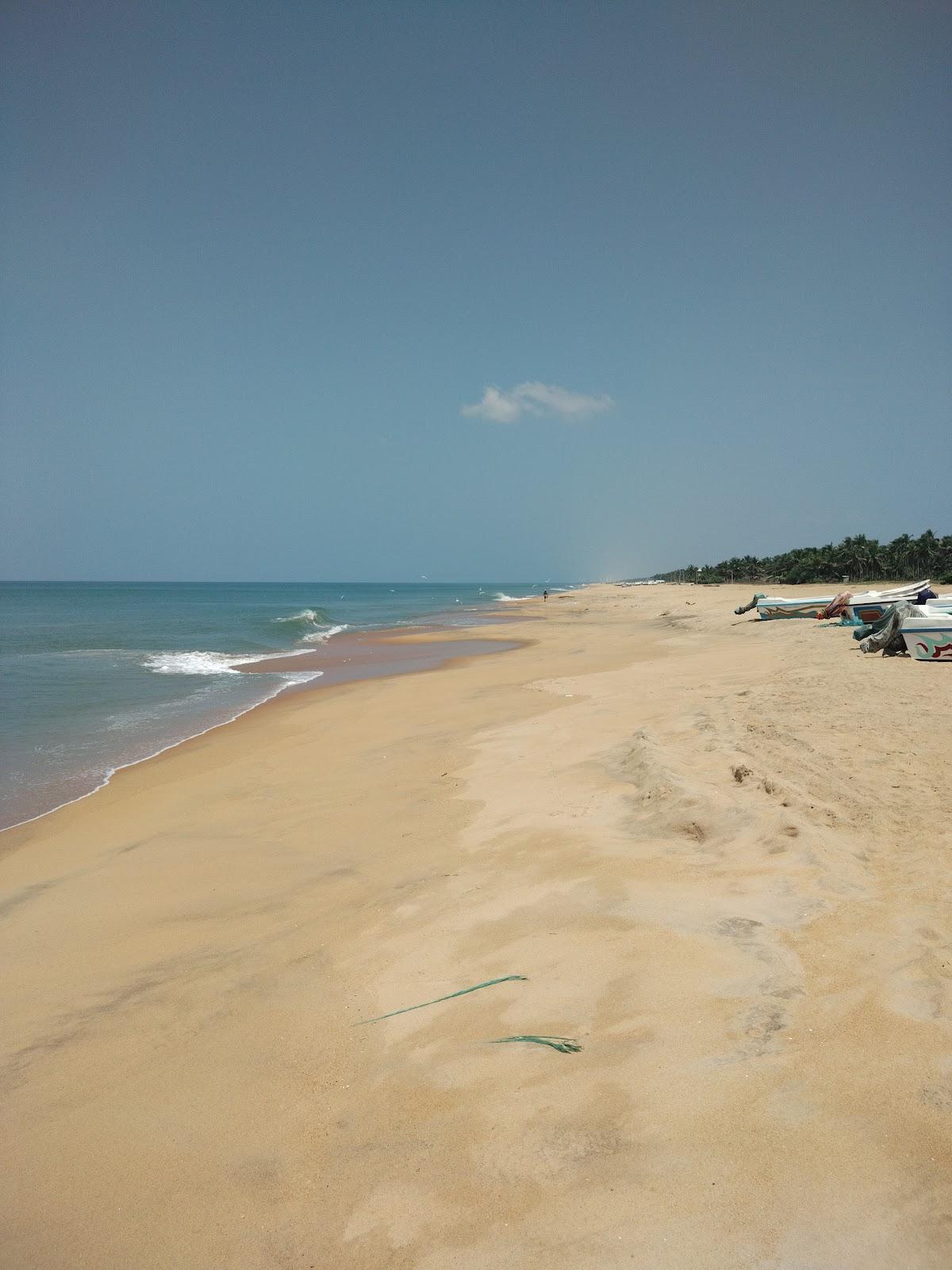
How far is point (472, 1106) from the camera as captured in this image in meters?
2.70

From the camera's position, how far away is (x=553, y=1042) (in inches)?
117

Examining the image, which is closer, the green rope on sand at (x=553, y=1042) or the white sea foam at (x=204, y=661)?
the green rope on sand at (x=553, y=1042)

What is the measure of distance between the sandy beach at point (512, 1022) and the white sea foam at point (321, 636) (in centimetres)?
2454

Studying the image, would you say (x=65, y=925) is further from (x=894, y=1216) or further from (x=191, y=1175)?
(x=894, y=1216)

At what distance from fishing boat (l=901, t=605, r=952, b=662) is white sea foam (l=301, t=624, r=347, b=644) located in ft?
80.5

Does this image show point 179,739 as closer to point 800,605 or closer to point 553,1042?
point 553,1042

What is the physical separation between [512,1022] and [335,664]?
1960 centimetres

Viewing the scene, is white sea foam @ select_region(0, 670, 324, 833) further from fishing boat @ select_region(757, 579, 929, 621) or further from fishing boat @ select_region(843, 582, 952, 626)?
fishing boat @ select_region(757, 579, 929, 621)

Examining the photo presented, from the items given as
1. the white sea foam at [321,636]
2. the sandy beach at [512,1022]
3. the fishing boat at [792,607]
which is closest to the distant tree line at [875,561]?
the fishing boat at [792,607]

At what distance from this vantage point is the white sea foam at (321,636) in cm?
3169

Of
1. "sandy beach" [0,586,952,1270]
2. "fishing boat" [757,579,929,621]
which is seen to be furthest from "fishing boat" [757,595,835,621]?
"sandy beach" [0,586,952,1270]

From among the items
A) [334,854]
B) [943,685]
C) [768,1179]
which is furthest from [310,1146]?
[943,685]

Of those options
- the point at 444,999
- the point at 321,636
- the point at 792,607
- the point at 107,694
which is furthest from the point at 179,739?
the point at 321,636

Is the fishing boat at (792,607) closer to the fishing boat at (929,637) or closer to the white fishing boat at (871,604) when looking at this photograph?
the white fishing boat at (871,604)
